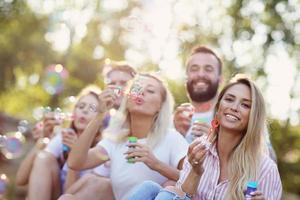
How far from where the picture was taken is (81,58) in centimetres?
1945

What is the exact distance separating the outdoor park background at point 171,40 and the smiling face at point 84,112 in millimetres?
8947

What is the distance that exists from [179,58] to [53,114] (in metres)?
9.96

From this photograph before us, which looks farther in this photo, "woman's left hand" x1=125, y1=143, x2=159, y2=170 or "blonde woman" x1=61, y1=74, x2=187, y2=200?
"blonde woman" x1=61, y1=74, x2=187, y2=200

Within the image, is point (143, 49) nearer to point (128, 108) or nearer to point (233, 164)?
point (128, 108)

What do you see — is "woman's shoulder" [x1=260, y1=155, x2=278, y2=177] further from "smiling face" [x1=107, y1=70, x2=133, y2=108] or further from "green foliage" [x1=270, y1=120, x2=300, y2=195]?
"green foliage" [x1=270, y1=120, x2=300, y2=195]

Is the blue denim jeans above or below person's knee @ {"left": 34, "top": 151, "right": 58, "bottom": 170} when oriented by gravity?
below

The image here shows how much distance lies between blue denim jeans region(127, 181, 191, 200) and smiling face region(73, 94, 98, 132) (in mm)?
1280

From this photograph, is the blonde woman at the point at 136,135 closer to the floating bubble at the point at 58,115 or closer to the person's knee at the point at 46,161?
the person's knee at the point at 46,161

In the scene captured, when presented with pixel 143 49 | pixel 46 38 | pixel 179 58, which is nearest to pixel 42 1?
pixel 46 38

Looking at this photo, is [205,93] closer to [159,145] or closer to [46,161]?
[159,145]

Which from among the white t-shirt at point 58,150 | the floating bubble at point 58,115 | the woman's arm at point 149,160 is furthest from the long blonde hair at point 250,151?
the floating bubble at point 58,115

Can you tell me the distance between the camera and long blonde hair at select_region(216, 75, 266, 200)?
3023 millimetres

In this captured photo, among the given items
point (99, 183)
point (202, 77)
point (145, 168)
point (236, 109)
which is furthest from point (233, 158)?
point (202, 77)

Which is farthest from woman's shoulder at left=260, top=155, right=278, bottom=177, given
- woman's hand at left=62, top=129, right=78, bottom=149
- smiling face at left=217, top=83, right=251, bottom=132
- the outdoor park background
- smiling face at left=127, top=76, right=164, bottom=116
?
the outdoor park background
